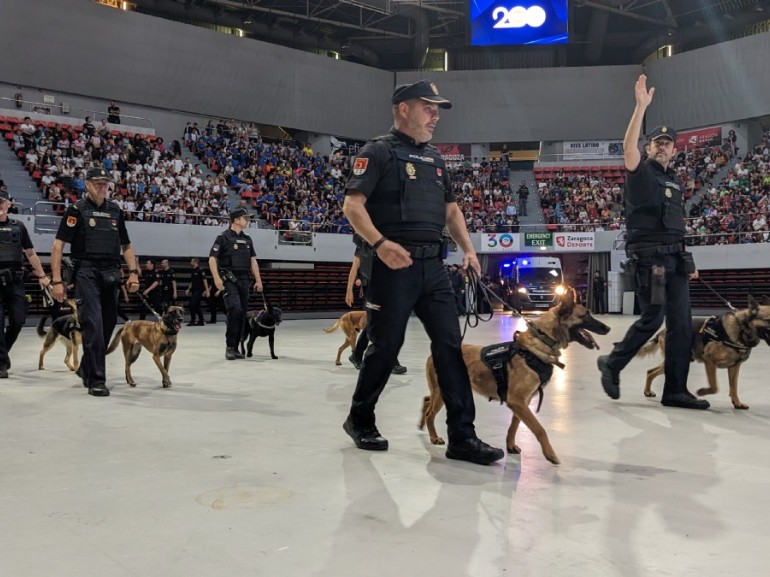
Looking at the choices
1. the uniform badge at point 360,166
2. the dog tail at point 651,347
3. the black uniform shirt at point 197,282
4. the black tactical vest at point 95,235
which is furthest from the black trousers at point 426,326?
the black uniform shirt at point 197,282

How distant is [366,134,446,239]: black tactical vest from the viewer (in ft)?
10.6

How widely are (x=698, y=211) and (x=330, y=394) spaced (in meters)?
22.0

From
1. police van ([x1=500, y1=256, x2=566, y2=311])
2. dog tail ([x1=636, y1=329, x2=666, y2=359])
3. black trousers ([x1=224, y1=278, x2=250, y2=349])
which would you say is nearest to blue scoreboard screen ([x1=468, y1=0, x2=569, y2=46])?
police van ([x1=500, y1=256, x2=566, y2=311])

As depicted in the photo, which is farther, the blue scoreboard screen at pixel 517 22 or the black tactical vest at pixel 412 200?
the blue scoreboard screen at pixel 517 22

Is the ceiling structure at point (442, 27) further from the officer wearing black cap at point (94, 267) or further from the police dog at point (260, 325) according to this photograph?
the officer wearing black cap at point (94, 267)

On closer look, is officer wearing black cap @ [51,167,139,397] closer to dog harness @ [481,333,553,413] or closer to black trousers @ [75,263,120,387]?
black trousers @ [75,263,120,387]

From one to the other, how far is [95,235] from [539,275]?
1958cm

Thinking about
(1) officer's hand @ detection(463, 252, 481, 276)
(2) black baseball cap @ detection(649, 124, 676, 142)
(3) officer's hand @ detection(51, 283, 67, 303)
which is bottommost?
(3) officer's hand @ detection(51, 283, 67, 303)

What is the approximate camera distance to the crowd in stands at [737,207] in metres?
21.2

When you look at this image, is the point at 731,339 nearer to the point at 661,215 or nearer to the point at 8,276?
the point at 661,215

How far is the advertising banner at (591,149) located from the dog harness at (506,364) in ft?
95.3

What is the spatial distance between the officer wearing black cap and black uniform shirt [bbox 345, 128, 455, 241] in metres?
2.81

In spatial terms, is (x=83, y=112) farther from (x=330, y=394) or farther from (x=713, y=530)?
(x=713, y=530)

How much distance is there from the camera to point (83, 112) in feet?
75.4
